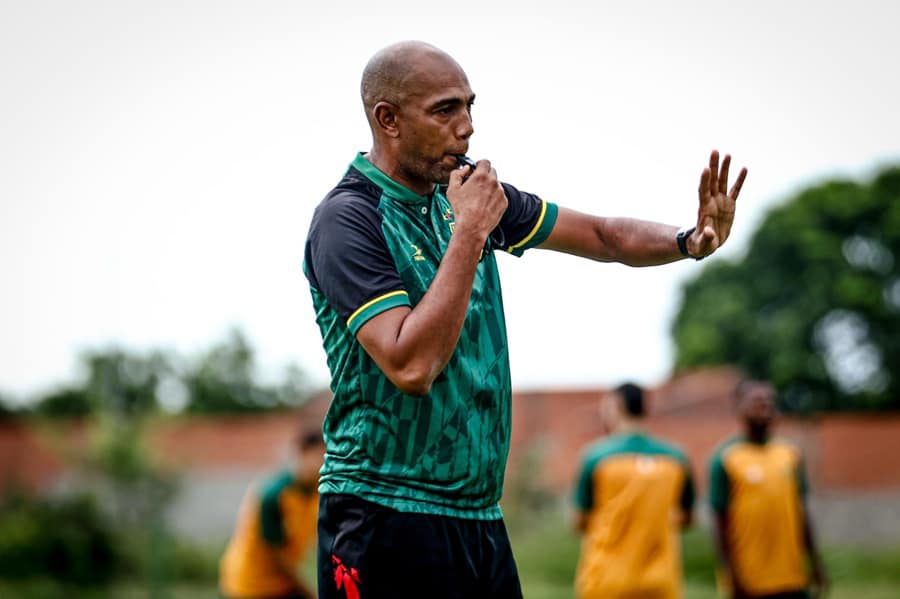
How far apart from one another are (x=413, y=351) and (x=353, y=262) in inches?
13.2

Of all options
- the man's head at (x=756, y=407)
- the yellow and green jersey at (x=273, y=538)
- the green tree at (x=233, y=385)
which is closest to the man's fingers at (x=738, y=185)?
the man's head at (x=756, y=407)

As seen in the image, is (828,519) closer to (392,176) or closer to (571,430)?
(571,430)

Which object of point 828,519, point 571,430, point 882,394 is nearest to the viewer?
point 828,519

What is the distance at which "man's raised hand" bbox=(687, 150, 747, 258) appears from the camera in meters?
3.62

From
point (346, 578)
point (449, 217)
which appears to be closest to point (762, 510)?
point (449, 217)

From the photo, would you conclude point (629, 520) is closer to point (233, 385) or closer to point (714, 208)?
→ point (714, 208)

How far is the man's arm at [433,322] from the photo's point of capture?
314cm

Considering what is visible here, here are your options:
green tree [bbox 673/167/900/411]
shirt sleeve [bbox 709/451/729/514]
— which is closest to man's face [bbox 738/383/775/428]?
shirt sleeve [bbox 709/451/729/514]

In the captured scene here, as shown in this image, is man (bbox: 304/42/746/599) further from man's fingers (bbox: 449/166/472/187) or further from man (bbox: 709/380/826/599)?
man (bbox: 709/380/826/599)

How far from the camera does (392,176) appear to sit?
3564 millimetres

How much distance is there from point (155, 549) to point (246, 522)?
429 inches

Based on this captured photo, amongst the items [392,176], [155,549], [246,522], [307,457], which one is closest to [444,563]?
[392,176]

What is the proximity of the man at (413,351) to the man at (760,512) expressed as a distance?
6.19m

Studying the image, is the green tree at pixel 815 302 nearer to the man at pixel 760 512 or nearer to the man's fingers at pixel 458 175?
the man at pixel 760 512
